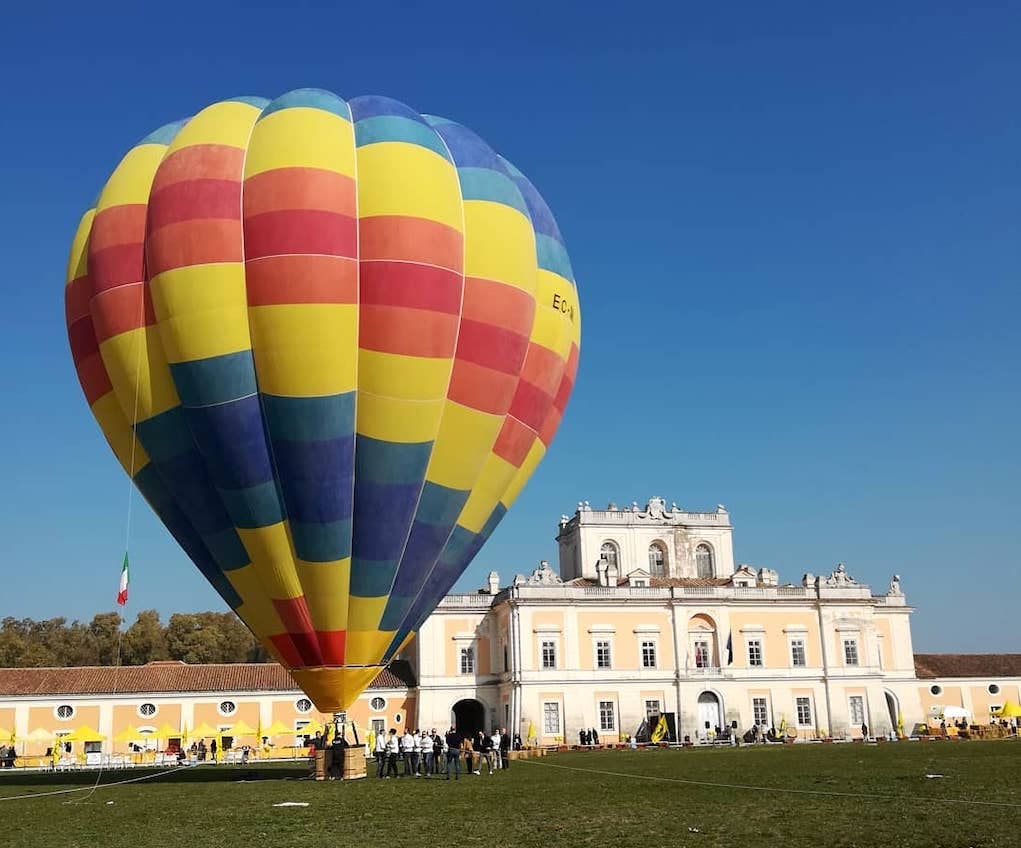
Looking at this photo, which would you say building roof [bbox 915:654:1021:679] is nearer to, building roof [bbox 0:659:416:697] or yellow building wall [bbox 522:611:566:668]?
yellow building wall [bbox 522:611:566:668]

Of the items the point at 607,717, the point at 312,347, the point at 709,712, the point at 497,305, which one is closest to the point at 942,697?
the point at 709,712

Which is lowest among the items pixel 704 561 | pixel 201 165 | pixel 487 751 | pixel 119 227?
pixel 487 751

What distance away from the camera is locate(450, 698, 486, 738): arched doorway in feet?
143

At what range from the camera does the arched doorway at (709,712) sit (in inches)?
1598

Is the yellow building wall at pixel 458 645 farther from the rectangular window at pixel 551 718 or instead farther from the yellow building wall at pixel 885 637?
the yellow building wall at pixel 885 637

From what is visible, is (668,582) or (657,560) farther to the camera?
(657,560)

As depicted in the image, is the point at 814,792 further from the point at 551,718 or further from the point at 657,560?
the point at 657,560

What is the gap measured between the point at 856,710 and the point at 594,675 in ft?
35.6

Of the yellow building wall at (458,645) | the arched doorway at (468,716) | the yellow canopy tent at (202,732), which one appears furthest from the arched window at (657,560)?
the yellow canopy tent at (202,732)

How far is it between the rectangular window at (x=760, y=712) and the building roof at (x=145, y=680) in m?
13.8

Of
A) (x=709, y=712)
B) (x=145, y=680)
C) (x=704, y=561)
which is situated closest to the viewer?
(x=145, y=680)

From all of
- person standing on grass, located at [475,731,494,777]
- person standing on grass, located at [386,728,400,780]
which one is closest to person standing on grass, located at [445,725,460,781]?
person standing on grass, located at [475,731,494,777]

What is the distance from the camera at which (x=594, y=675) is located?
132 feet

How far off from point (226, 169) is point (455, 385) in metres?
4.17
